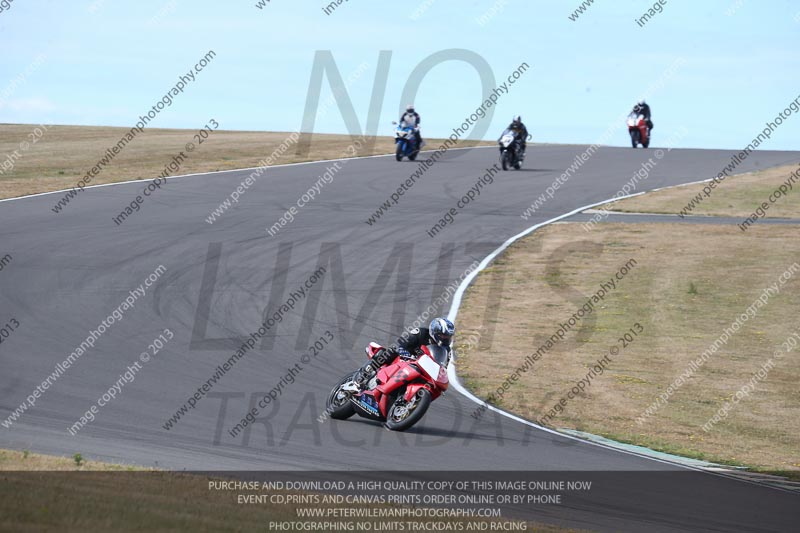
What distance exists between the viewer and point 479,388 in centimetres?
1458

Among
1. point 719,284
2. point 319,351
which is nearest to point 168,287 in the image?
point 319,351

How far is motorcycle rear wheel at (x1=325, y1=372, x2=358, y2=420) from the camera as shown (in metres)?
11.9

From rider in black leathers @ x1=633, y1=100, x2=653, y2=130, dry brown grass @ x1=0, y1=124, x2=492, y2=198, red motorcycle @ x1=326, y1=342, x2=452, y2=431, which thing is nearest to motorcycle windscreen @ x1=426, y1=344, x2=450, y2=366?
red motorcycle @ x1=326, y1=342, x2=452, y2=431

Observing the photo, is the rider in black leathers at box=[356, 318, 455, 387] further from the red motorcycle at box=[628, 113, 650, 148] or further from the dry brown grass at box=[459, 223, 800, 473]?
the red motorcycle at box=[628, 113, 650, 148]

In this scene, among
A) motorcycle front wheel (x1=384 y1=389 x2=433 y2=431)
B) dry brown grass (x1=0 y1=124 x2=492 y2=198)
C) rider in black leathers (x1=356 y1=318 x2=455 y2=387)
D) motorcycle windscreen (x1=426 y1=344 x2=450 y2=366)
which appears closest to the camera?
motorcycle front wheel (x1=384 y1=389 x2=433 y2=431)

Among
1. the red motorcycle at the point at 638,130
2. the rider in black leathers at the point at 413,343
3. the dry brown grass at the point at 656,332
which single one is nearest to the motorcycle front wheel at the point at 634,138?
the red motorcycle at the point at 638,130

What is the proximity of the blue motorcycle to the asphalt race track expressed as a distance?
2.44 metres

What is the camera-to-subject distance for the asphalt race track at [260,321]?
9695 mm

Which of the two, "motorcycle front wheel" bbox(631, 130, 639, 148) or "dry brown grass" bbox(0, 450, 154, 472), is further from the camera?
"motorcycle front wheel" bbox(631, 130, 639, 148)

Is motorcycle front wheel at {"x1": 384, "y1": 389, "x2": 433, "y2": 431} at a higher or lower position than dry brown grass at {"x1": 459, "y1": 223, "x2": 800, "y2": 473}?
lower

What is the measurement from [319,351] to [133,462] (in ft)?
22.2

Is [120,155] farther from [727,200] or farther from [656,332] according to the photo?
[656,332]

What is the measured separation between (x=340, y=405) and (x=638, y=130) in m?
39.8

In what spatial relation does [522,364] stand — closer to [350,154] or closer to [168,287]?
[168,287]
